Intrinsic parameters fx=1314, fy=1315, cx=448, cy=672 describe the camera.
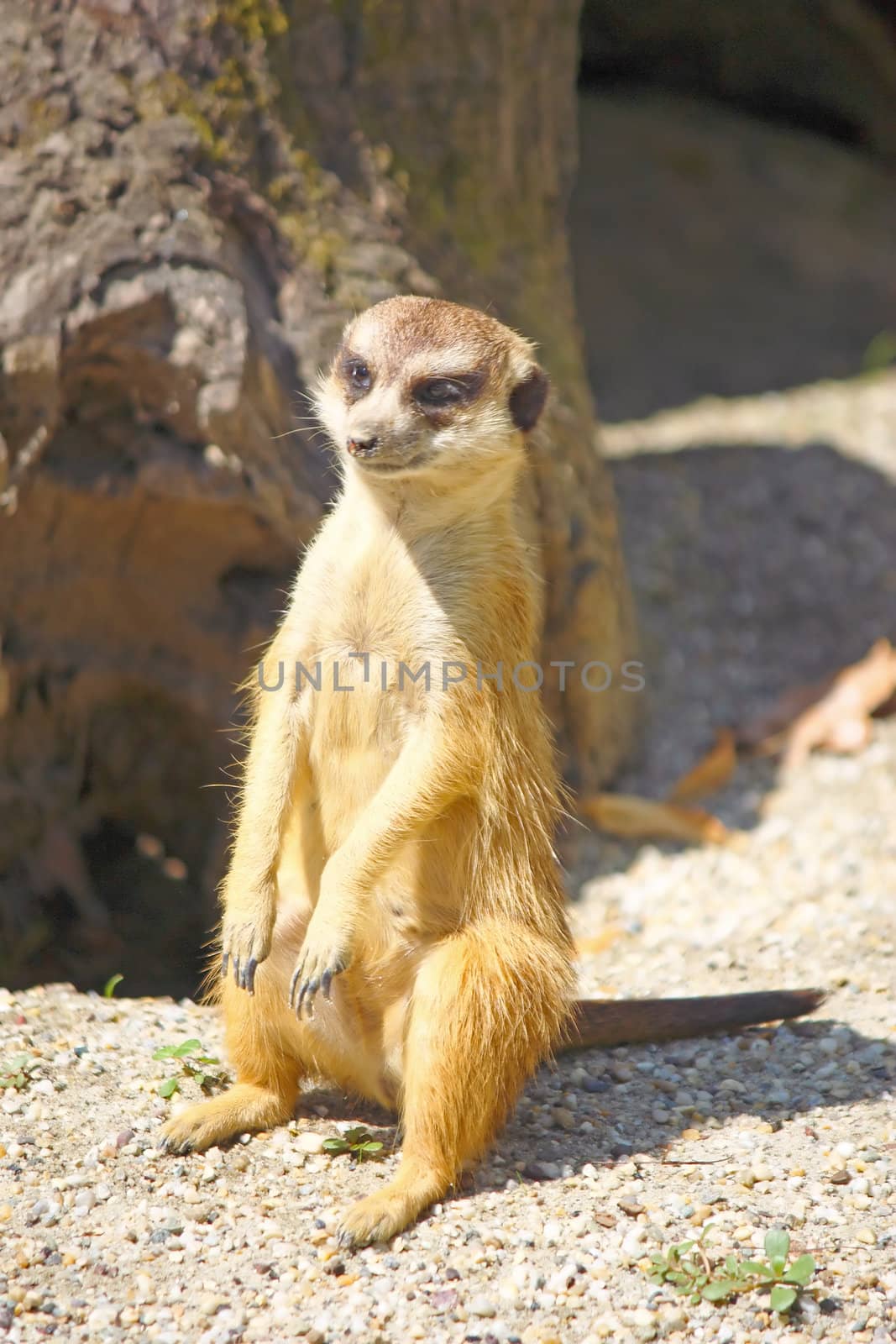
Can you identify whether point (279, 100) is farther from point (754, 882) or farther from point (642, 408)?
point (642, 408)

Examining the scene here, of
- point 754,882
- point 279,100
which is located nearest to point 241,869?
point 754,882

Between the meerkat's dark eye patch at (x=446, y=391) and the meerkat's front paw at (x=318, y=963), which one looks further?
the meerkat's dark eye patch at (x=446, y=391)

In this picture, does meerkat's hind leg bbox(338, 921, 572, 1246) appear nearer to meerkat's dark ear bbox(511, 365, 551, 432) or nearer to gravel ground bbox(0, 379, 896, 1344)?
gravel ground bbox(0, 379, 896, 1344)

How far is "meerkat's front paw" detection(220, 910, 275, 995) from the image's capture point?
2.77m

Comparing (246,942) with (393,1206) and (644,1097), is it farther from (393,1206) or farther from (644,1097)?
(644,1097)

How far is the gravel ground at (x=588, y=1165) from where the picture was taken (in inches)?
90.3

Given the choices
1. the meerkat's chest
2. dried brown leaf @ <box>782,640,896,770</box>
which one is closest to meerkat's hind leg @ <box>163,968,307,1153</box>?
the meerkat's chest

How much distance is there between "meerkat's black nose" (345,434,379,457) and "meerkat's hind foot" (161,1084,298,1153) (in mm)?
1388

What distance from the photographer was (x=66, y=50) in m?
3.75

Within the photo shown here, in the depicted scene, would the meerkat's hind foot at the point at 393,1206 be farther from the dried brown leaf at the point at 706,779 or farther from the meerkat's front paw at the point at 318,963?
the dried brown leaf at the point at 706,779

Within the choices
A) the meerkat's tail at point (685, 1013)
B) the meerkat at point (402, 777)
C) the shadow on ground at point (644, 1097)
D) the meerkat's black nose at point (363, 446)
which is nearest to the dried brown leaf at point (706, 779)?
the shadow on ground at point (644, 1097)

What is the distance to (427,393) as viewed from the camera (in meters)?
2.80

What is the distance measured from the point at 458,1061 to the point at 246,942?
532 mm

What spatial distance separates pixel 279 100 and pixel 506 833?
2.42 m
